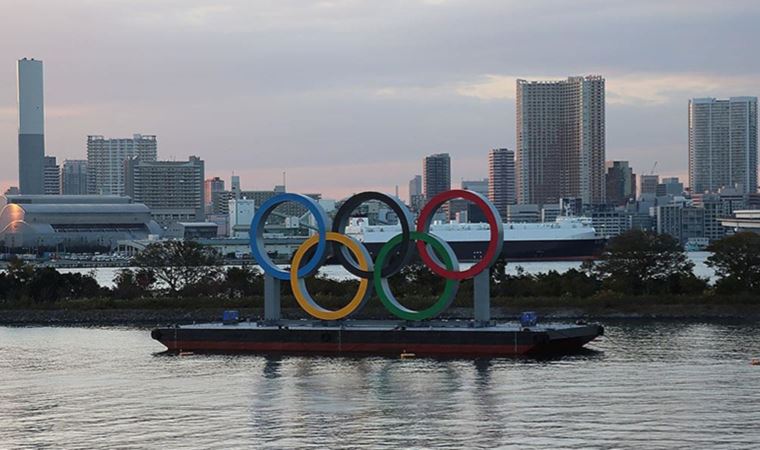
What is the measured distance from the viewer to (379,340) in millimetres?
50375

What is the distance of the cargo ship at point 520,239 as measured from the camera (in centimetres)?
14738

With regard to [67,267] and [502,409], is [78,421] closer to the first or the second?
[502,409]

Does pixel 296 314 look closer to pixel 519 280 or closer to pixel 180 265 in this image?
pixel 519 280

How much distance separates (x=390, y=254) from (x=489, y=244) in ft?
11.5

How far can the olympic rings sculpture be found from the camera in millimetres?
49875

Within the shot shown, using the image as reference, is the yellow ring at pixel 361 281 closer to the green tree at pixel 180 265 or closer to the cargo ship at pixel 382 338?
the cargo ship at pixel 382 338

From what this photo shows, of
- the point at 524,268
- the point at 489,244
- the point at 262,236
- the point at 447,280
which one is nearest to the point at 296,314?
the point at 262,236

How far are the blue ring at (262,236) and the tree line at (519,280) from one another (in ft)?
59.4

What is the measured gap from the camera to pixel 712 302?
66562 millimetres

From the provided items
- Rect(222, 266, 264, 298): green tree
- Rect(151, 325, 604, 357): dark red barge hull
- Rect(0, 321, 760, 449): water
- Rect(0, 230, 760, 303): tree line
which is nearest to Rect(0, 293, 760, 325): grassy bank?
Rect(0, 230, 760, 303): tree line

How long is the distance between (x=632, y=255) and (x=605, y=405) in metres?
38.4

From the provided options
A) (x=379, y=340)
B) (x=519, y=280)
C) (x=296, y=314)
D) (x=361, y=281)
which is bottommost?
(x=296, y=314)

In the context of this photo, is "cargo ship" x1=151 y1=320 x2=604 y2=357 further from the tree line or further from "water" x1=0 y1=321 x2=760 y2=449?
the tree line

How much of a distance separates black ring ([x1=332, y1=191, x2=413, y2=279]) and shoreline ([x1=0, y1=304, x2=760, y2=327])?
10860mm
